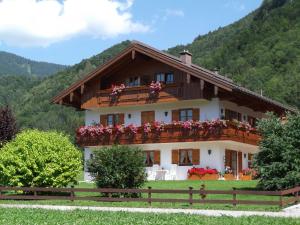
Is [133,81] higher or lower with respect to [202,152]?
higher

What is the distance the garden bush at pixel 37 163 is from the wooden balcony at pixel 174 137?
396 inches

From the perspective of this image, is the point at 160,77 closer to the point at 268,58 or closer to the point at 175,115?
the point at 175,115

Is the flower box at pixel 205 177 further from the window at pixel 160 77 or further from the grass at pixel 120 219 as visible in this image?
the grass at pixel 120 219

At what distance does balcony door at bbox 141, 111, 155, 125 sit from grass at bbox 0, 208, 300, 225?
68.0 ft

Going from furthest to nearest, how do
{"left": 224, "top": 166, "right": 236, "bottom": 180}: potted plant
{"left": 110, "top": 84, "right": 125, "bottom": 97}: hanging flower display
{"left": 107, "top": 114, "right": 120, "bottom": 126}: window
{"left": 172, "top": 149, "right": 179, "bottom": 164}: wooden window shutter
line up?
{"left": 107, "top": 114, "right": 120, "bottom": 126}: window, {"left": 110, "top": 84, "right": 125, "bottom": 97}: hanging flower display, {"left": 172, "top": 149, "right": 179, "bottom": 164}: wooden window shutter, {"left": 224, "top": 166, "right": 236, "bottom": 180}: potted plant

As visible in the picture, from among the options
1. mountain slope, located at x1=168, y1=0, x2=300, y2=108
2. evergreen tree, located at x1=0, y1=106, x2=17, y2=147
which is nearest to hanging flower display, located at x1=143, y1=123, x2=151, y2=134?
evergreen tree, located at x1=0, y1=106, x2=17, y2=147

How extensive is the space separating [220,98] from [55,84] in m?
82.3

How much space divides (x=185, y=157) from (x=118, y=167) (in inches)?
505

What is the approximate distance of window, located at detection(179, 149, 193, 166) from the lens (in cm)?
3650

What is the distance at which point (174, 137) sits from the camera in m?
35.9

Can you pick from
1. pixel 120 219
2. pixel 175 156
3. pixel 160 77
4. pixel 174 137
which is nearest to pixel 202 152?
pixel 175 156

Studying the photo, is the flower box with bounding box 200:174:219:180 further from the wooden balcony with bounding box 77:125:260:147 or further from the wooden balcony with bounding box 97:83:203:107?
the wooden balcony with bounding box 97:83:203:107

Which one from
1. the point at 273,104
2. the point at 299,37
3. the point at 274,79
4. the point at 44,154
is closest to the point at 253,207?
the point at 44,154

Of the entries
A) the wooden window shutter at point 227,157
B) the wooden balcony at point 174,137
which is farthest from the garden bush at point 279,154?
the wooden window shutter at point 227,157
